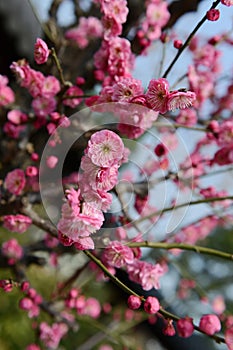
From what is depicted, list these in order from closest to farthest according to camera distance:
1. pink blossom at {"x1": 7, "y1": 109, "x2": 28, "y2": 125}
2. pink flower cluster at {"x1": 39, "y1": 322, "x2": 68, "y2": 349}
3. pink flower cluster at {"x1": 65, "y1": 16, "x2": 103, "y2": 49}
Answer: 1. pink blossom at {"x1": 7, "y1": 109, "x2": 28, "y2": 125}
2. pink flower cluster at {"x1": 39, "y1": 322, "x2": 68, "y2": 349}
3. pink flower cluster at {"x1": 65, "y1": 16, "x2": 103, "y2": 49}

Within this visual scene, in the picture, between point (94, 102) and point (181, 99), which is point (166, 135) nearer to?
point (94, 102)

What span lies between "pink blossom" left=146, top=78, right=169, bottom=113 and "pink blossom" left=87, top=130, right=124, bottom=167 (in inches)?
3.2

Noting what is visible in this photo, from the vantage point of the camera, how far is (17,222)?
99 cm

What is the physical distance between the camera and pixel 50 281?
3.40m

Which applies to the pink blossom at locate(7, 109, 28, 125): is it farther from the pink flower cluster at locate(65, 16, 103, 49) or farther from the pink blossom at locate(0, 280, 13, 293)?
the pink flower cluster at locate(65, 16, 103, 49)

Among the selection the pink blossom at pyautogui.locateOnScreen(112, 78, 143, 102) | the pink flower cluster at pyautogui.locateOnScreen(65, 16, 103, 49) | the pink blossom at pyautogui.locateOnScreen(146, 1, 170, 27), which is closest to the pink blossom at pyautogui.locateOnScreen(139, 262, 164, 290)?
the pink blossom at pyautogui.locateOnScreen(112, 78, 143, 102)

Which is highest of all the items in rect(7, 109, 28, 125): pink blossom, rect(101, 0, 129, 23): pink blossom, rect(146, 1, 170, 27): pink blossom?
rect(146, 1, 170, 27): pink blossom

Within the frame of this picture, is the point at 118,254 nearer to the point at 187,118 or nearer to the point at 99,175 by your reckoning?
the point at 99,175

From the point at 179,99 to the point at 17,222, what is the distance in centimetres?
50

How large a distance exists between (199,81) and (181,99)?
0.78m

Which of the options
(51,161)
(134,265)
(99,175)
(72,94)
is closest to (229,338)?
(134,265)

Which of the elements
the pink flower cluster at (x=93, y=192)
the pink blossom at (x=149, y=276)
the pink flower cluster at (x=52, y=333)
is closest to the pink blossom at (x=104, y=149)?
the pink flower cluster at (x=93, y=192)

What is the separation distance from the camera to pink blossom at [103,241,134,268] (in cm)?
84

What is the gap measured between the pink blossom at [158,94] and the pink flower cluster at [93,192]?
79 millimetres
